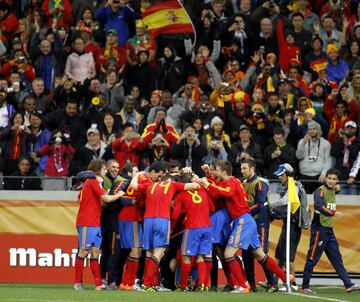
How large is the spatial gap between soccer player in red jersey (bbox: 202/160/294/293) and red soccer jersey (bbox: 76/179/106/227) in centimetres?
172

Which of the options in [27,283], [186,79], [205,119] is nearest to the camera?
[27,283]

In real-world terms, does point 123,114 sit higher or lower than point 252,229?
higher

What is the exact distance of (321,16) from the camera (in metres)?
Answer: 31.8

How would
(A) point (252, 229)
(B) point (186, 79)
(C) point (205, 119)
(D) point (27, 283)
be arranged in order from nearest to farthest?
(A) point (252, 229) → (D) point (27, 283) → (C) point (205, 119) → (B) point (186, 79)

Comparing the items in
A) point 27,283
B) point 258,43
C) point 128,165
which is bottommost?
point 27,283

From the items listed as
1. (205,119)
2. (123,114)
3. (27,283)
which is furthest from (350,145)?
(27,283)

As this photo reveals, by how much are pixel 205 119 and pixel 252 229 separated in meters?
5.82

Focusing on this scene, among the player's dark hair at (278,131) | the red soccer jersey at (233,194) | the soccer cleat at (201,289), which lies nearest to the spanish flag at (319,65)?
the player's dark hair at (278,131)

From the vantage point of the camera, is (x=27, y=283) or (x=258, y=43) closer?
(x=27, y=283)

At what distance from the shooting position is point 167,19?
31438 millimetres

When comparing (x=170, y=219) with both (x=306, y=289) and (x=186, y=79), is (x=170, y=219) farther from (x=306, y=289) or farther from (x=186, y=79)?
(x=186, y=79)

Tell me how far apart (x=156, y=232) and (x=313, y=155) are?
18.0 ft

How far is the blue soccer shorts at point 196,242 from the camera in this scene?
22.1 meters

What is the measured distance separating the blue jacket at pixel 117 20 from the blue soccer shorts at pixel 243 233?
33.1 ft
